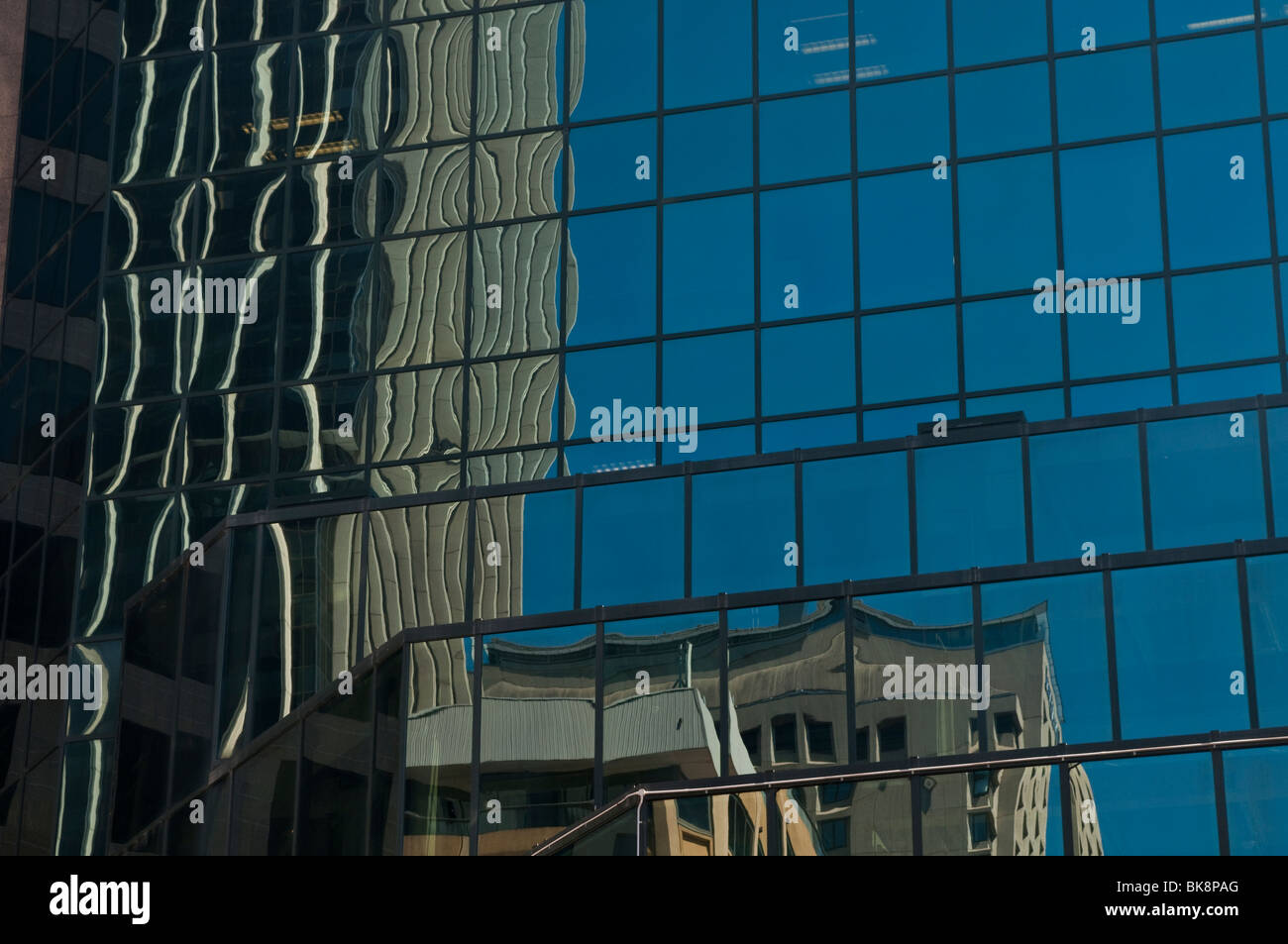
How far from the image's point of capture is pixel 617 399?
1866 inches

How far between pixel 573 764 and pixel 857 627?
175 inches

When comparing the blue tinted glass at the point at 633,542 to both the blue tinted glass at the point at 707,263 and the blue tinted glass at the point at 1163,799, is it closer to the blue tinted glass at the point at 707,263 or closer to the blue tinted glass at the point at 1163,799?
the blue tinted glass at the point at 707,263

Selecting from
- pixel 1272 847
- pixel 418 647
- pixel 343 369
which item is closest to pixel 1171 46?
pixel 343 369

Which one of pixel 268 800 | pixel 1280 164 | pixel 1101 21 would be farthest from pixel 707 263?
pixel 268 800

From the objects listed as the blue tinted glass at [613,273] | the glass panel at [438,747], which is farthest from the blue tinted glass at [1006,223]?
the glass panel at [438,747]

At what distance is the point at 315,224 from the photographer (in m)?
50.8

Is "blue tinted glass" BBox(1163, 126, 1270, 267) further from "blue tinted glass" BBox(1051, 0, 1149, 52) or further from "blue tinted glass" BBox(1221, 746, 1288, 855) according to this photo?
"blue tinted glass" BBox(1221, 746, 1288, 855)

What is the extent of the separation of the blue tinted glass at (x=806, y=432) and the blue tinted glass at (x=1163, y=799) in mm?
22383

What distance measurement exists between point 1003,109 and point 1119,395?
278 inches

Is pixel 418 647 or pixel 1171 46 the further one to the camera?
pixel 1171 46

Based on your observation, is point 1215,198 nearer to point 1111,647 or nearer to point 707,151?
point 707,151

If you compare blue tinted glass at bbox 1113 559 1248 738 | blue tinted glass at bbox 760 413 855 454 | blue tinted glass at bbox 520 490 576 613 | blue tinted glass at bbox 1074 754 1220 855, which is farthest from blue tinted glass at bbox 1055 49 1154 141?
blue tinted glass at bbox 1074 754 1220 855

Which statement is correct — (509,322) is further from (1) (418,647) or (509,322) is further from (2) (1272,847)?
(2) (1272,847)

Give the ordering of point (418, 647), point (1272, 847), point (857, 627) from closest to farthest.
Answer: point (1272, 847) → point (857, 627) → point (418, 647)
